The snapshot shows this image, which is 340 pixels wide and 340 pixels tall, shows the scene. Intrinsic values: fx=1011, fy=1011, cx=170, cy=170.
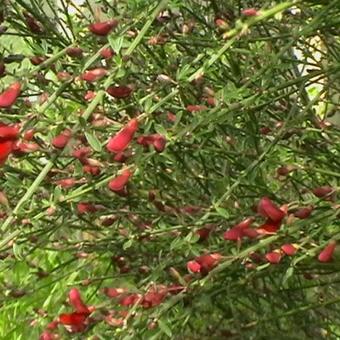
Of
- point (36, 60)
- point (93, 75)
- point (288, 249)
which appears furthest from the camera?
A: point (36, 60)

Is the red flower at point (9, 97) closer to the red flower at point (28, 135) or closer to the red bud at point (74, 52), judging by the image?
the red flower at point (28, 135)

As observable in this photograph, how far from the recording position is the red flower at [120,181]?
5.78 feet

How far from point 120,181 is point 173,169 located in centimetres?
93

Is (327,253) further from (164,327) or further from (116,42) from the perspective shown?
(116,42)

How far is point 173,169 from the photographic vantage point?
2.69 m

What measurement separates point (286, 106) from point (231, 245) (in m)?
0.74

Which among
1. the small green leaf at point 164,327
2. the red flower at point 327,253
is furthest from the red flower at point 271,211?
the small green leaf at point 164,327

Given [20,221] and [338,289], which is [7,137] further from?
[338,289]

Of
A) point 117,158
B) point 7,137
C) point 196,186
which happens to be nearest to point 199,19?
point 196,186

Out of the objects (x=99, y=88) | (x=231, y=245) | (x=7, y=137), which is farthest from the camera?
(x=231, y=245)

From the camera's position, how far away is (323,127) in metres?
2.47

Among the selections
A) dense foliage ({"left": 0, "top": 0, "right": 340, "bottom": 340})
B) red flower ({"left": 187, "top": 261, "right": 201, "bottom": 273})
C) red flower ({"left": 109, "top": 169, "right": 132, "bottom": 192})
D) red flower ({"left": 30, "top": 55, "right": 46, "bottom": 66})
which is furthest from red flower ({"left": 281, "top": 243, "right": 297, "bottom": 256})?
red flower ({"left": 30, "top": 55, "right": 46, "bottom": 66})

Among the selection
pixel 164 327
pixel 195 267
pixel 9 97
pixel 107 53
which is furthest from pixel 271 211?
pixel 9 97

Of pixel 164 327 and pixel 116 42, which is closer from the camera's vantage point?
pixel 116 42
